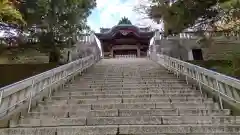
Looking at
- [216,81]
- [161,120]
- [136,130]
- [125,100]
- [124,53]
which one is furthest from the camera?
[124,53]

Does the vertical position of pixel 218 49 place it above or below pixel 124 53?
below

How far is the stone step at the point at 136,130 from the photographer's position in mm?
4489

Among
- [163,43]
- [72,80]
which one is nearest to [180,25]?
[72,80]

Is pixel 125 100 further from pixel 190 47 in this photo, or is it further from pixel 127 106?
pixel 190 47

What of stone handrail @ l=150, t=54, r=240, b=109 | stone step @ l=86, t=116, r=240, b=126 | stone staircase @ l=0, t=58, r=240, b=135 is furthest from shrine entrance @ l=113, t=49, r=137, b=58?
stone step @ l=86, t=116, r=240, b=126

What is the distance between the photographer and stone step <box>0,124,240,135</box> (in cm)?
449

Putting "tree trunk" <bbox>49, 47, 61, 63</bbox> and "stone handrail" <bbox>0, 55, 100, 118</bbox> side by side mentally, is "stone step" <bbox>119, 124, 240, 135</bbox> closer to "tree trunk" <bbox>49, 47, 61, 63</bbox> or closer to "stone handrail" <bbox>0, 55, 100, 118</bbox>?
"stone handrail" <bbox>0, 55, 100, 118</bbox>

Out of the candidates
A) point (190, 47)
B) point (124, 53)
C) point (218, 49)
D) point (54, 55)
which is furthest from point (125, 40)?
point (54, 55)

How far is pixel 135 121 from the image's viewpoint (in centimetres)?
503

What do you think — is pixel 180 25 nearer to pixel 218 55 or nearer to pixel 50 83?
pixel 50 83

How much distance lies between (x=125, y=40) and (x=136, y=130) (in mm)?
26372

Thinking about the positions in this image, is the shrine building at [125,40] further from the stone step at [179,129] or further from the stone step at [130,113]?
the stone step at [179,129]

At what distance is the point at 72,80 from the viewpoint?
31.7 feet

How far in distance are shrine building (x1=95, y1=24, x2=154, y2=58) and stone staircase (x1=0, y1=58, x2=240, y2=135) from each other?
2193 cm
